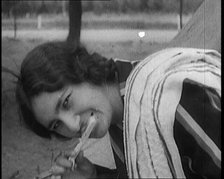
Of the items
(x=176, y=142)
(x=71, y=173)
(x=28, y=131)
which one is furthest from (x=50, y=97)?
(x=176, y=142)

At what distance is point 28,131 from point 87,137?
18 centimetres

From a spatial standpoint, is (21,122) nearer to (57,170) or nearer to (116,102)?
(57,170)

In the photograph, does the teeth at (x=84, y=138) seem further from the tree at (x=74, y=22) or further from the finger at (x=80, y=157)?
the tree at (x=74, y=22)

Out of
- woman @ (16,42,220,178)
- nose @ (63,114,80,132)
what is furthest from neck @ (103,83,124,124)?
nose @ (63,114,80,132)

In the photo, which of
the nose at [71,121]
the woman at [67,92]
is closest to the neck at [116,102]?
the woman at [67,92]

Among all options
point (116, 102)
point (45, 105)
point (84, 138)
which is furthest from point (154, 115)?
point (45, 105)

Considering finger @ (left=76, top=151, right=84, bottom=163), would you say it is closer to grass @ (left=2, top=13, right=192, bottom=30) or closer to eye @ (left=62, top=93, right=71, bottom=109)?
eye @ (left=62, top=93, right=71, bottom=109)

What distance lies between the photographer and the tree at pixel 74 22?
1738 millimetres

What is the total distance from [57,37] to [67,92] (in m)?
0.17

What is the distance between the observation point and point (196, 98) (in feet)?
6.05

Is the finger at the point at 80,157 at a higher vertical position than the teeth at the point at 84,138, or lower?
lower

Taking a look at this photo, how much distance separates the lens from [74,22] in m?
1.74

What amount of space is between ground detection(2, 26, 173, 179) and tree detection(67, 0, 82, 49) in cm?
2

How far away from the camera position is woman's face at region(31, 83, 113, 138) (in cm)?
171
